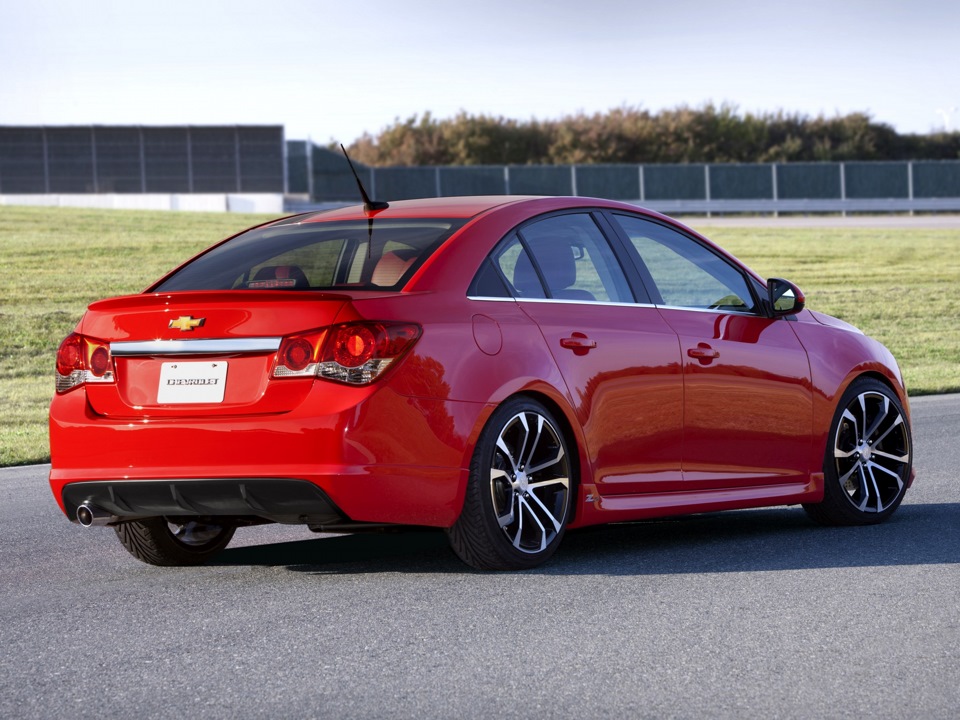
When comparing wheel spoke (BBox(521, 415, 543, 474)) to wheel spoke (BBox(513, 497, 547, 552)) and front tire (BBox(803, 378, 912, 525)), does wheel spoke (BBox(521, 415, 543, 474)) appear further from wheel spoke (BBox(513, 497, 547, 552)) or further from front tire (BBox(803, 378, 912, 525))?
front tire (BBox(803, 378, 912, 525))

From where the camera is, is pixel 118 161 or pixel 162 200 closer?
pixel 118 161

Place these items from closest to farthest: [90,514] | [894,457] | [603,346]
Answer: [90,514], [603,346], [894,457]

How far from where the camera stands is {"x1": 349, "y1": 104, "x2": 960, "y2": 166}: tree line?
3391 inches

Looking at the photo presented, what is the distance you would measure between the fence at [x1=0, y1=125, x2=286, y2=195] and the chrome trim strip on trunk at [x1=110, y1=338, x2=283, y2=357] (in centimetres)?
4970

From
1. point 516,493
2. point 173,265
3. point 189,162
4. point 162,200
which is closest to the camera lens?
point 516,493

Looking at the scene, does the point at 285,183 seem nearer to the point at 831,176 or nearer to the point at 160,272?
the point at 831,176

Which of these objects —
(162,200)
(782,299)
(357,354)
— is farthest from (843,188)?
(357,354)

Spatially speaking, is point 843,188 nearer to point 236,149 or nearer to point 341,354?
point 236,149

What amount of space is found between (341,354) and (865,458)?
3.51 m

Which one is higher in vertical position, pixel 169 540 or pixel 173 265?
pixel 173 265

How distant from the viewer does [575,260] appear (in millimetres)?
7141

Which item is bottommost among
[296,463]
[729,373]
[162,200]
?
[296,463]

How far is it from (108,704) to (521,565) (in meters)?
2.32

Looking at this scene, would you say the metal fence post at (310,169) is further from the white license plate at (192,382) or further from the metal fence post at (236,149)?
the white license plate at (192,382)
